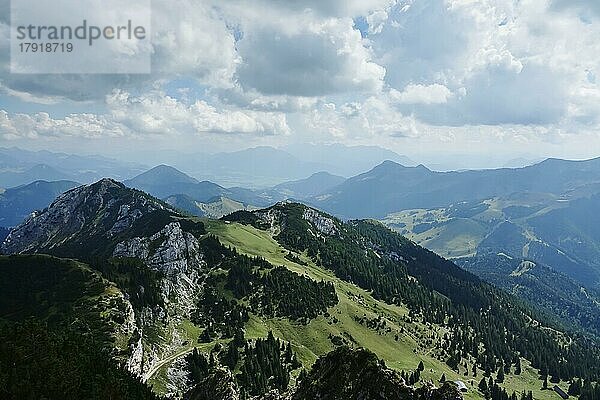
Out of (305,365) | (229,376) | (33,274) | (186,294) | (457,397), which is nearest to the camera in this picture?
(457,397)

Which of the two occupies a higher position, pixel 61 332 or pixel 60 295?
pixel 61 332

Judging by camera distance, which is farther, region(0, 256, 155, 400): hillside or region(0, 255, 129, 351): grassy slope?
region(0, 255, 129, 351): grassy slope

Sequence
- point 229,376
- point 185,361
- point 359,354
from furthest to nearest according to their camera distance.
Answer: point 185,361 < point 229,376 < point 359,354

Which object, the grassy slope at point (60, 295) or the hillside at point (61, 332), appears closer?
the hillside at point (61, 332)

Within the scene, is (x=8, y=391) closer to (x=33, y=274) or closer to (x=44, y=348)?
(x=44, y=348)

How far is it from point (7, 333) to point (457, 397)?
257ft

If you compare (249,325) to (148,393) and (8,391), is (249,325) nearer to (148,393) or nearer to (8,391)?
(148,393)

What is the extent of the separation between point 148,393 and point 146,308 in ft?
232

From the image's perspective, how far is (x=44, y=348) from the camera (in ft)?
265

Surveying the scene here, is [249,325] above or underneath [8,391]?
underneath

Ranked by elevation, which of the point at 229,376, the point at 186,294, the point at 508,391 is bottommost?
the point at 508,391

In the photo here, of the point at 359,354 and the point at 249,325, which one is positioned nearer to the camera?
the point at 359,354

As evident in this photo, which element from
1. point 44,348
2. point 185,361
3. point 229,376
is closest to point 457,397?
point 229,376

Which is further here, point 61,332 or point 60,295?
point 60,295
